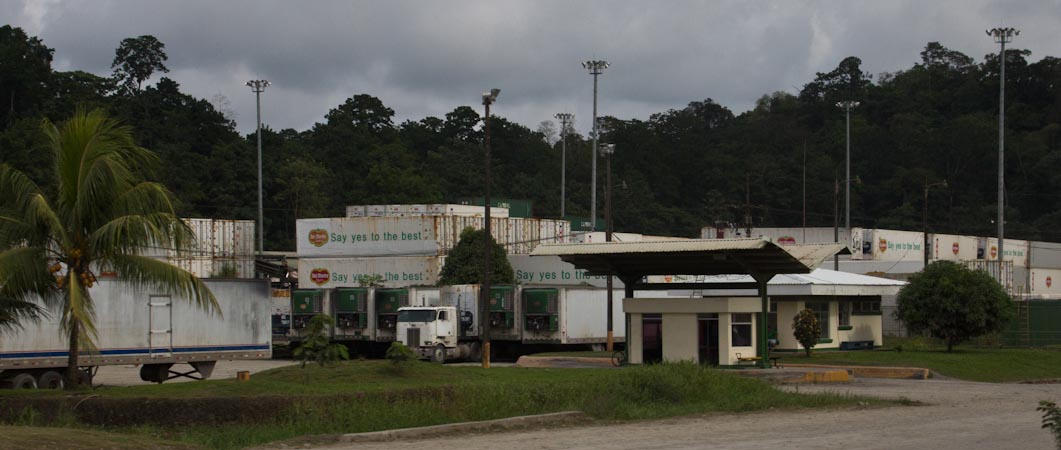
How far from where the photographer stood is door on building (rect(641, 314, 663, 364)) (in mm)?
36438

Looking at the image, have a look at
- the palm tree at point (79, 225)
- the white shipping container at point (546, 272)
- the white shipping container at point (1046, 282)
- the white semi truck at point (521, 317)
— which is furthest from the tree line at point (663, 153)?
the palm tree at point (79, 225)

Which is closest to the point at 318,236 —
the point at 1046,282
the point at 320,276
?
the point at 320,276

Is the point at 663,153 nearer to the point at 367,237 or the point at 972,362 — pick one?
the point at 367,237

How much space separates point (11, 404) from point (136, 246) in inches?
125

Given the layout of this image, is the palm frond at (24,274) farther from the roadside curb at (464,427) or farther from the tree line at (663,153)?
the tree line at (663,153)

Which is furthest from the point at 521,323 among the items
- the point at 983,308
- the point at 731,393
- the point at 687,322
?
the point at 731,393

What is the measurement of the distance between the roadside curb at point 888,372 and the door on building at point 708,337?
251 centimetres

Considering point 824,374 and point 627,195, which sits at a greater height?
point 627,195

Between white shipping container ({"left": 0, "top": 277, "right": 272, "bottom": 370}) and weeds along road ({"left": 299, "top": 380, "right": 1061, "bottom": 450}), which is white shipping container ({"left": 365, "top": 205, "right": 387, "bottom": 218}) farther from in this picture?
weeds along road ({"left": 299, "top": 380, "right": 1061, "bottom": 450})

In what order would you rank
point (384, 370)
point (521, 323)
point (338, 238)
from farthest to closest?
1. point (338, 238)
2. point (521, 323)
3. point (384, 370)

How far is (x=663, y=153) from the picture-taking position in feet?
474

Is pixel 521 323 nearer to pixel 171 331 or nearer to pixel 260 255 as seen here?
pixel 171 331

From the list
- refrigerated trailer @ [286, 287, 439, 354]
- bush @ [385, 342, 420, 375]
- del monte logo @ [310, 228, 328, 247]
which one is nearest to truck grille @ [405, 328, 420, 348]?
refrigerated trailer @ [286, 287, 439, 354]

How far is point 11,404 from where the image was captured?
20625 millimetres
